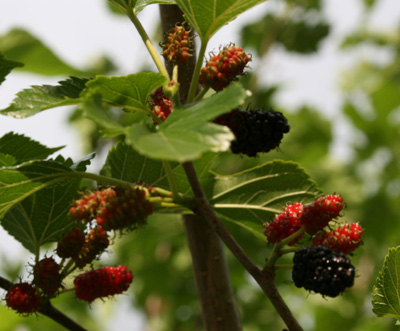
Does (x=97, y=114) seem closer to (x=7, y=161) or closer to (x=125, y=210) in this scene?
(x=125, y=210)

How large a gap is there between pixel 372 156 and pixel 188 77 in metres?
2.65

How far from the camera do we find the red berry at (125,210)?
26.0 inches

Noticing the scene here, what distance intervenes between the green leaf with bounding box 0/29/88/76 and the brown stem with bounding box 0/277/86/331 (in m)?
0.84

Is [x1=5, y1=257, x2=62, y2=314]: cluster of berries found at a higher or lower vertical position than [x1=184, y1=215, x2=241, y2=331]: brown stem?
lower

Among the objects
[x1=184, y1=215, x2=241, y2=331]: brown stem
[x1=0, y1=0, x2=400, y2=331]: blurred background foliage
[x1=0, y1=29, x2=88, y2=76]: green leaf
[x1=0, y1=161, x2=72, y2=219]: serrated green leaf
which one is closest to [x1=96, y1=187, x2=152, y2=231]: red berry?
[x1=0, y1=161, x2=72, y2=219]: serrated green leaf

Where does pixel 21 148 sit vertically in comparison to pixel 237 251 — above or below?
above

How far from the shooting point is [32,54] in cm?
162

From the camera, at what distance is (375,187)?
312 cm

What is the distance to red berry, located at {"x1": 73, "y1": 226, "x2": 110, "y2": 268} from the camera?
0.82m

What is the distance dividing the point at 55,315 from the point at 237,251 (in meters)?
0.38

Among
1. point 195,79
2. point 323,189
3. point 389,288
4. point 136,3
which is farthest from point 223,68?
point 323,189

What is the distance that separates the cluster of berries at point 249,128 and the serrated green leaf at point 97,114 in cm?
17

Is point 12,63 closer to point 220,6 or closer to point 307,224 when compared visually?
point 220,6

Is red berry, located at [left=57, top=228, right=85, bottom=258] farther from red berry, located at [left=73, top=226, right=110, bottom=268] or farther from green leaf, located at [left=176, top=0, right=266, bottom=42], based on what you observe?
green leaf, located at [left=176, top=0, right=266, bottom=42]
